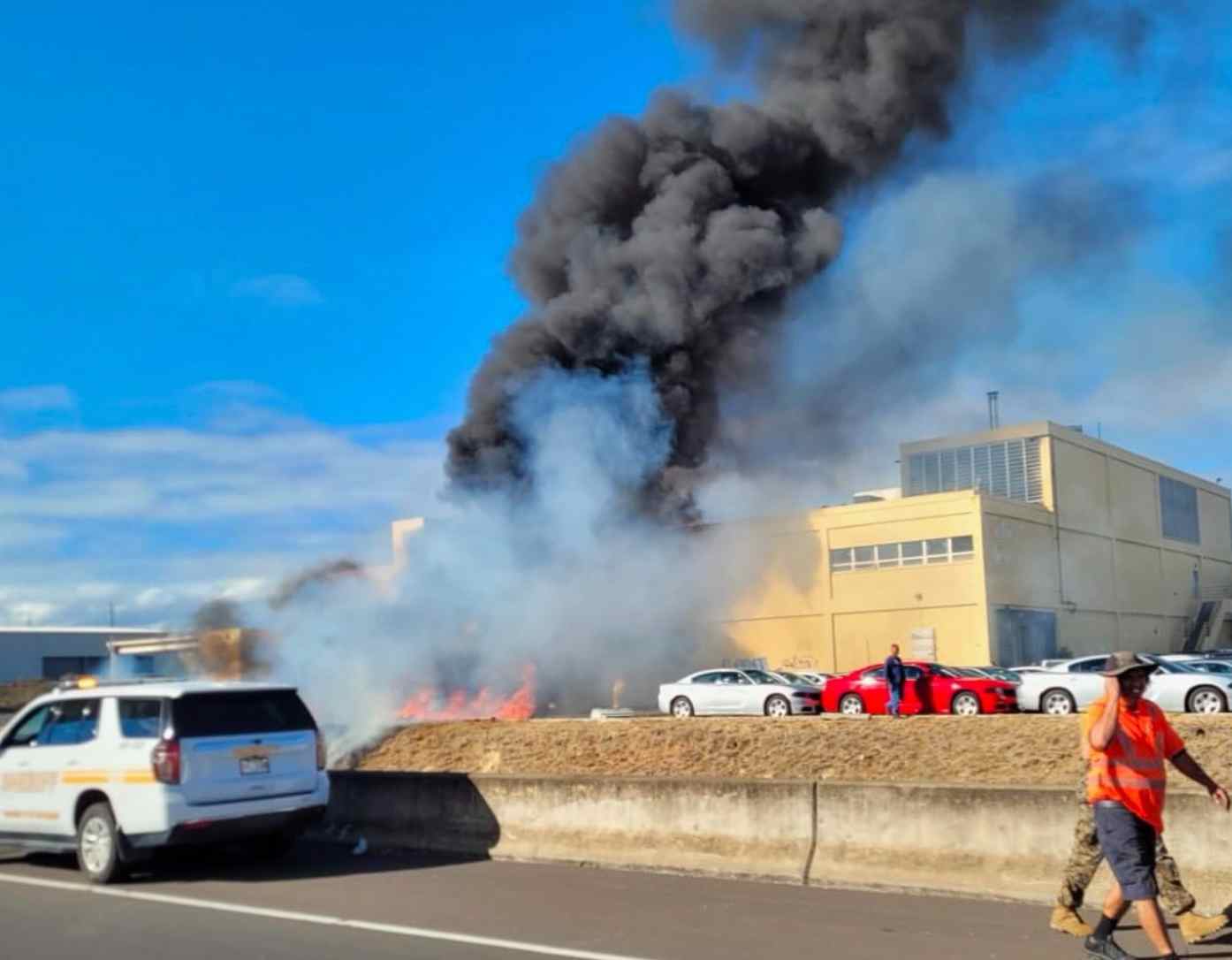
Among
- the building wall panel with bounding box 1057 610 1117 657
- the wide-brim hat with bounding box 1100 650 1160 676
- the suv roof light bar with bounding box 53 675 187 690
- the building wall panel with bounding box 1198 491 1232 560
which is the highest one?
the building wall panel with bounding box 1198 491 1232 560

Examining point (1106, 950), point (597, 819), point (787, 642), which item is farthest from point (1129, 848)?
point (787, 642)

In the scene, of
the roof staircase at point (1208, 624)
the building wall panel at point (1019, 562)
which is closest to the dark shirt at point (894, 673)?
the building wall panel at point (1019, 562)

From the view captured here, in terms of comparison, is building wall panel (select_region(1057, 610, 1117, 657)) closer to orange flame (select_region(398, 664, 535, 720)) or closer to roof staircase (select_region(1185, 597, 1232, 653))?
roof staircase (select_region(1185, 597, 1232, 653))

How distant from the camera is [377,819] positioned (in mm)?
11508

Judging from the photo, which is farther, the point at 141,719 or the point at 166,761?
the point at 141,719

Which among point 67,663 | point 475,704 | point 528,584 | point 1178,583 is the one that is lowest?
point 475,704

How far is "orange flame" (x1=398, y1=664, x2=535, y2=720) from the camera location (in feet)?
93.9

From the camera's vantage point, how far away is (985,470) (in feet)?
165

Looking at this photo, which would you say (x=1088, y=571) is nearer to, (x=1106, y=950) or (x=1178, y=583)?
(x=1178, y=583)

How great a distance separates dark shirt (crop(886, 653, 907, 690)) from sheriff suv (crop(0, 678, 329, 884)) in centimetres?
1513

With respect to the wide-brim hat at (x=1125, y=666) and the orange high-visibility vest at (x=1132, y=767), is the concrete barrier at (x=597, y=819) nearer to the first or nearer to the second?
the orange high-visibility vest at (x=1132, y=767)

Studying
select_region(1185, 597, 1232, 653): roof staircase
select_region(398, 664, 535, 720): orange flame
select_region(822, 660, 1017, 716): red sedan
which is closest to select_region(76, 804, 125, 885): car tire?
select_region(822, 660, 1017, 716): red sedan

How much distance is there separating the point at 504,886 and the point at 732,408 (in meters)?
24.2

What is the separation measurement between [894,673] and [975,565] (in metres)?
21.2
